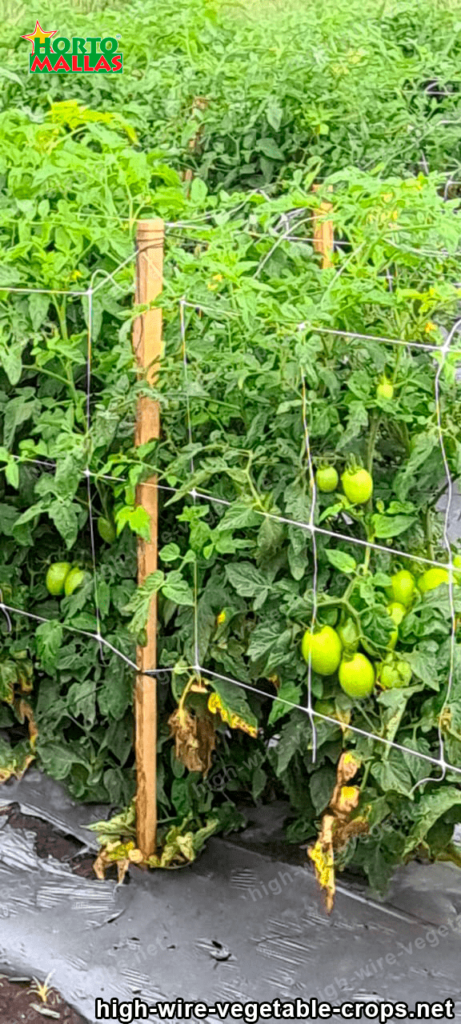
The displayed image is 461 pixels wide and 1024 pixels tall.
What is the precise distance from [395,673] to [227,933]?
0.76 meters

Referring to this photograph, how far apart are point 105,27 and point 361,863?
14.4ft

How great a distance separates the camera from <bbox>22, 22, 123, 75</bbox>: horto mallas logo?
→ 5.28 metres

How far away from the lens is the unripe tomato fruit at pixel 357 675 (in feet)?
Result: 8.46

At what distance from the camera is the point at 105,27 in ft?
19.4

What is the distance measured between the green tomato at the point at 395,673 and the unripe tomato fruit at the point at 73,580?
34.0 inches

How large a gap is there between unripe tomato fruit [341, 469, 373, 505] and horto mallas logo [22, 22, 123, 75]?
10.6 ft

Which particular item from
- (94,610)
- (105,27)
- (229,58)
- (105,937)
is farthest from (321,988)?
(105,27)

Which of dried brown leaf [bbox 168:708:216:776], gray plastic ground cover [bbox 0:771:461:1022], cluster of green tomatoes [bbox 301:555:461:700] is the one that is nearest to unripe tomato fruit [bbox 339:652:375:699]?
cluster of green tomatoes [bbox 301:555:461:700]

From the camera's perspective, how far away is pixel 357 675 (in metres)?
2.58

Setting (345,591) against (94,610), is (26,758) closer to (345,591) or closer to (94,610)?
(94,610)

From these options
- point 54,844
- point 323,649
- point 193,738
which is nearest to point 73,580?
point 193,738

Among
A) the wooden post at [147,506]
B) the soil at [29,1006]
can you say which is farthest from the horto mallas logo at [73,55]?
the soil at [29,1006]

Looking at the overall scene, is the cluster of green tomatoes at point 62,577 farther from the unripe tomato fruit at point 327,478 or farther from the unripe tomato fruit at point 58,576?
the unripe tomato fruit at point 327,478

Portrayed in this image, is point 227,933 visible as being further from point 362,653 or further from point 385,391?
point 385,391
